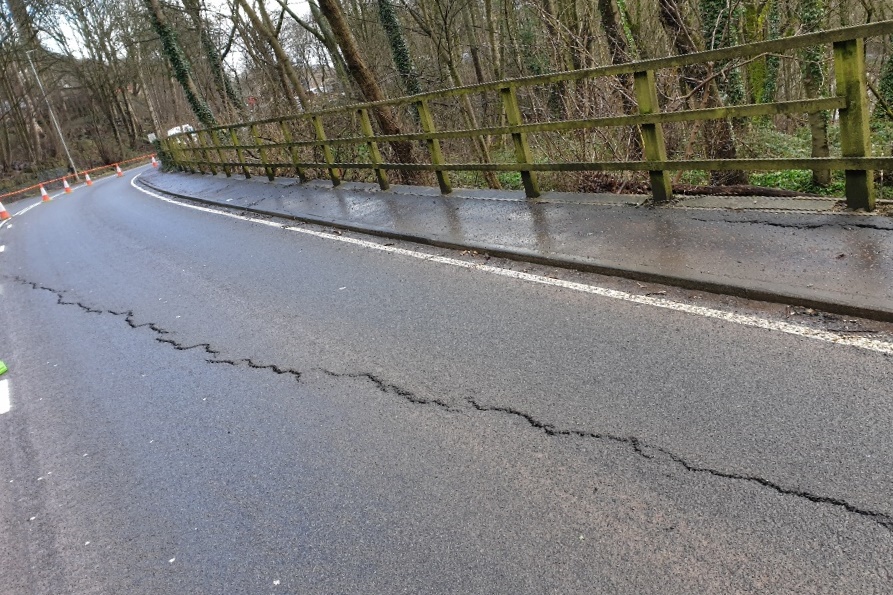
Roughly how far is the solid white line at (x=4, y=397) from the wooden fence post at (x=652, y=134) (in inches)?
233

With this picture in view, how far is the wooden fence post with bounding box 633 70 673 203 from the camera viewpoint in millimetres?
5922

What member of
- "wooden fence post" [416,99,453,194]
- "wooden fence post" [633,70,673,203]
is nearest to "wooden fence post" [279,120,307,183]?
"wooden fence post" [416,99,453,194]

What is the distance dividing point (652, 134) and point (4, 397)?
6096 mm

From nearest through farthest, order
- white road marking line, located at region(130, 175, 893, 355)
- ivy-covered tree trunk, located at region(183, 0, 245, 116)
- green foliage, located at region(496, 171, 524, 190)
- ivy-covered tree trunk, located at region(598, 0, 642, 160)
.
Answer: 1. white road marking line, located at region(130, 175, 893, 355)
2. ivy-covered tree trunk, located at region(598, 0, 642, 160)
3. green foliage, located at region(496, 171, 524, 190)
4. ivy-covered tree trunk, located at region(183, 0, 245, 116)

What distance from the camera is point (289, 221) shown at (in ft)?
34.4

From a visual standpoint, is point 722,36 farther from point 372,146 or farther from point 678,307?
point 678,307

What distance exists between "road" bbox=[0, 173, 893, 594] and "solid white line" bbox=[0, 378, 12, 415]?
0.05 meters

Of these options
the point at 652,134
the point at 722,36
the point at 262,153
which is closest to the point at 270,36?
the point at 262,153

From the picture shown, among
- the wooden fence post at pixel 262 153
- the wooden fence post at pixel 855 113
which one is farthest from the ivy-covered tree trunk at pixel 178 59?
the wooden fence post at pixel 855 113

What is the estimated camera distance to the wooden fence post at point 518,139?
23.7 feet

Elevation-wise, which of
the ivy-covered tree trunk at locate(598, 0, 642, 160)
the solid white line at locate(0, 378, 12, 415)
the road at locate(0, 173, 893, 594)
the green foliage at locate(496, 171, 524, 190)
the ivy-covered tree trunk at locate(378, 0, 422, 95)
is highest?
the ivy-covered tree trunk at locate(378, 0, 422, 95)

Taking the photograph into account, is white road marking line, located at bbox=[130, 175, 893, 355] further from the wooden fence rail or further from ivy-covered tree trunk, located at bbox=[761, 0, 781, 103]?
ivy-covered tree trunk, located at bbox=[761, 0, 781, 103]

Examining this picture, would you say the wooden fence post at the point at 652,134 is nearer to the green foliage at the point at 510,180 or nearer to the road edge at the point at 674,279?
the road edge at the point at 674,279

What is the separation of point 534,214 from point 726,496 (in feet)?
16.1
